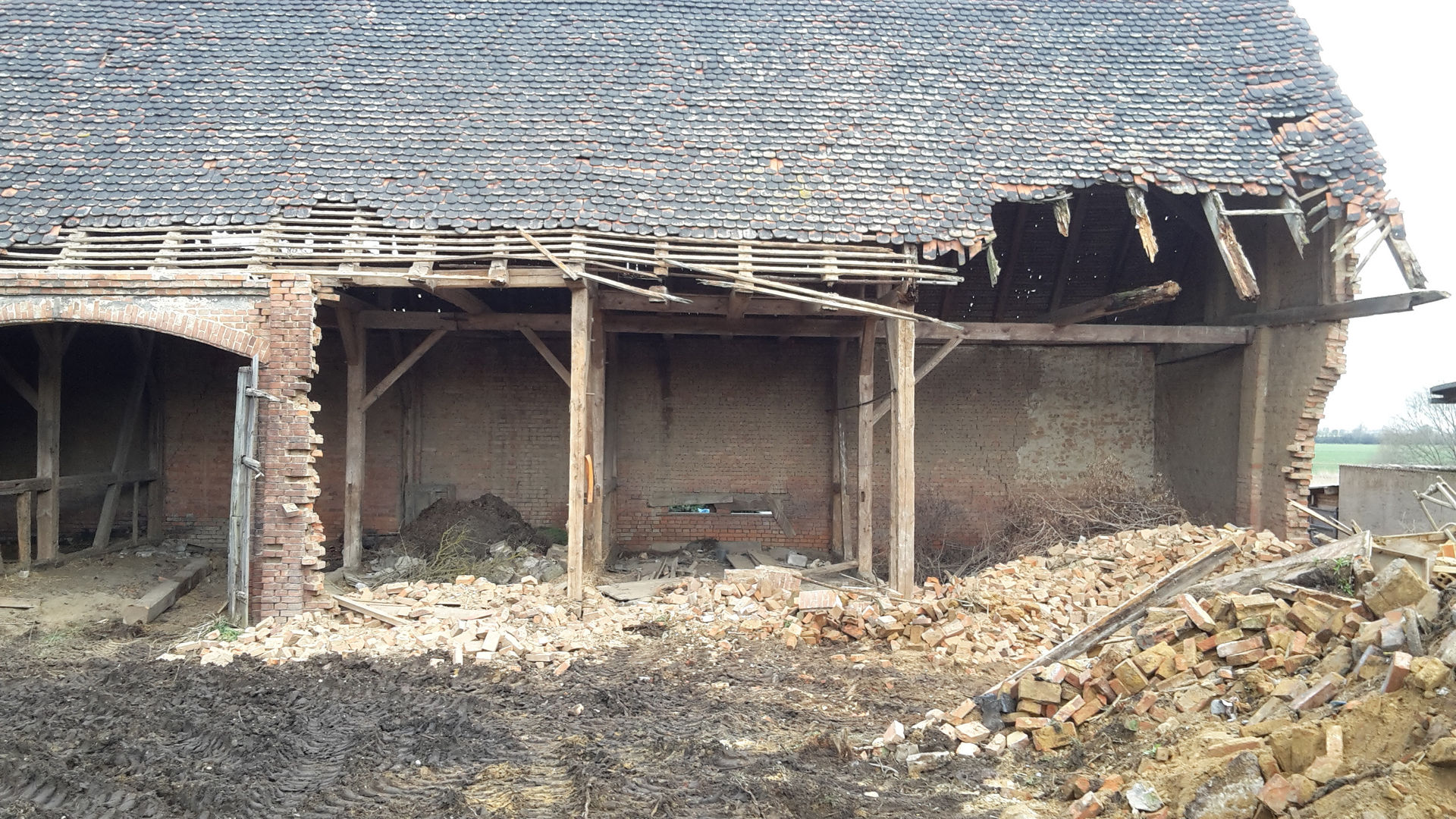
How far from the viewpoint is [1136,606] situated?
679 cm

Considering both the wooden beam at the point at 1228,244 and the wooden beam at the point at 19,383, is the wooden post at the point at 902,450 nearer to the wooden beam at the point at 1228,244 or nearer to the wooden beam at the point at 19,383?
the wooden beam at the point at 1228,244

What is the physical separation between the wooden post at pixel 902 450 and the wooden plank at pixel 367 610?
17.8ft

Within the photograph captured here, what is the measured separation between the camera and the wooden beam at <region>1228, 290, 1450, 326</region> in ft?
32.6

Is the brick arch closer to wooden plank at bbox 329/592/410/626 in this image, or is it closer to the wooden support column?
wooden plank at bbox 329/592/410/626

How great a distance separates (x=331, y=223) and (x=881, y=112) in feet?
22.9

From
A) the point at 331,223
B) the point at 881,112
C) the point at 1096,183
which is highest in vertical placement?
the point at 881,112

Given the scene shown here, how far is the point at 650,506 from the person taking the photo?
14117mm

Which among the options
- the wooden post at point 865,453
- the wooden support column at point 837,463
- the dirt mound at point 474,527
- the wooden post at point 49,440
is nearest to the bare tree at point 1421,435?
the wooden support column at point 837,463

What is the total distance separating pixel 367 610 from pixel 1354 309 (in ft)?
39.2

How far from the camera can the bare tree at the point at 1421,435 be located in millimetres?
35281

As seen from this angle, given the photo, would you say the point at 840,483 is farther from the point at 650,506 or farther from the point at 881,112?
the point at 881,112

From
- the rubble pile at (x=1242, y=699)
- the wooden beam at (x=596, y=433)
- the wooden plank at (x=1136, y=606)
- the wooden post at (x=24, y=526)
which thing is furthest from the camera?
the wooden post at (x=24, y=526)

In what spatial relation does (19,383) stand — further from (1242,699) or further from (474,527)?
(1242,699)

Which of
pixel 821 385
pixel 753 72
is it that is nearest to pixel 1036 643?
pixel 821 385
